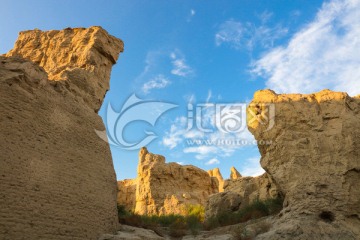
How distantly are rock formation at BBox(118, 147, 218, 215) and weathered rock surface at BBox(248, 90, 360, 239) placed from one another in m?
10.6

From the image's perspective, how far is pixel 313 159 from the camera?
10.0 metres

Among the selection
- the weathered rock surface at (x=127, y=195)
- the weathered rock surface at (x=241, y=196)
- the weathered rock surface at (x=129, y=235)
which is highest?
the weathered rock surface at (x=127, y=195)

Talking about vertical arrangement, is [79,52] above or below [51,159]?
above

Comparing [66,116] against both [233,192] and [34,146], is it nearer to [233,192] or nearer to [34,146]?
[34,146]

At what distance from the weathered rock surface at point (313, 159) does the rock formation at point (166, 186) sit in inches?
417

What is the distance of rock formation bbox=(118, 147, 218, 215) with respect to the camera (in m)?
20.9

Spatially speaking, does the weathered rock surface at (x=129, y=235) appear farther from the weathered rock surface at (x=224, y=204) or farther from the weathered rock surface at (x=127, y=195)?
the weathered rock surface at (x=127, y=195)

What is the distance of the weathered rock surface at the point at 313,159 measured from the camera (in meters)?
8.70

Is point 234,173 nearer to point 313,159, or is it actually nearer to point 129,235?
point 313,159

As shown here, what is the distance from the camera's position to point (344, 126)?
10.3 metres

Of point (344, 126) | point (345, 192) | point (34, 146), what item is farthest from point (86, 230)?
point (344, 126)

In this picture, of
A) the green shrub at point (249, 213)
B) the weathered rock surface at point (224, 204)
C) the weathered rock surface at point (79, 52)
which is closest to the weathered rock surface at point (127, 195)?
the weathered rock surface at point (224, 204)

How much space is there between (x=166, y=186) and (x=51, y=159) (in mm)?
14649

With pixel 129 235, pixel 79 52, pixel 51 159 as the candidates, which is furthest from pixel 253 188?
pixel 51 159
